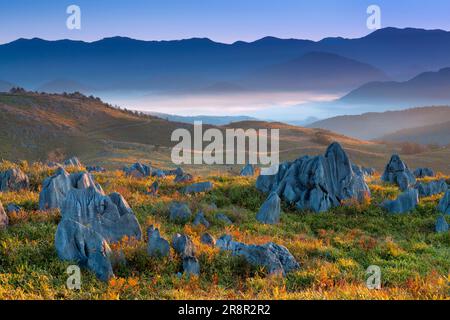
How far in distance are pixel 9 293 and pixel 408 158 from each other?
7910 centimetres

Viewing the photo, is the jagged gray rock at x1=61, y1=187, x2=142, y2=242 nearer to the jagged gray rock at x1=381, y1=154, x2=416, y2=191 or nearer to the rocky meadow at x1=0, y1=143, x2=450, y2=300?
the rocky meadow at x1=0, y1=143, x2=450, y2=300

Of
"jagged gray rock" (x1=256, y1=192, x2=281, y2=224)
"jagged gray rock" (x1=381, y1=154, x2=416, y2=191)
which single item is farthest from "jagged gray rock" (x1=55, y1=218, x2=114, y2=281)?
"jagged gray rock" (x1=381, y1=154, x2=416, y2=191)

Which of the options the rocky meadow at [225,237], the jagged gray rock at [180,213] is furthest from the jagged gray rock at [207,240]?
the jagged gray rock at [180,213]

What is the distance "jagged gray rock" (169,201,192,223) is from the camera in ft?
55.0

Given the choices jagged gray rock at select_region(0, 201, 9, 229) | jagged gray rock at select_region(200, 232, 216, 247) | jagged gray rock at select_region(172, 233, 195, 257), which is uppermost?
jagged gray rock at select_region(0, 201, 9, 229)

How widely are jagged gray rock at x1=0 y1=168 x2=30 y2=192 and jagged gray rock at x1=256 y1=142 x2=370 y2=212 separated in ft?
42.1

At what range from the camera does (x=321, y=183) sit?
21.0m

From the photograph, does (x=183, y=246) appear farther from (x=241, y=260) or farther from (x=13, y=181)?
(x=13, y=181)

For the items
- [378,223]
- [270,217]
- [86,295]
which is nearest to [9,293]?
[86,295]

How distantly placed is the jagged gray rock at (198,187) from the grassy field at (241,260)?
42cm

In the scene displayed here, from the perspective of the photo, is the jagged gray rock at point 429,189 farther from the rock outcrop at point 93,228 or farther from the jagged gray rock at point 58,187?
the jagged gray rock at point 58,187
